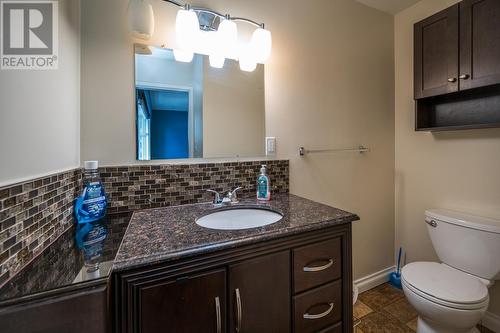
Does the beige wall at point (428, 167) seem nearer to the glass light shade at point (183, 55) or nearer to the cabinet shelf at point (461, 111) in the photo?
the cabinet shelf at point (461, 111)

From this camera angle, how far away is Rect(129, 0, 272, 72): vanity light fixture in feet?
3.81

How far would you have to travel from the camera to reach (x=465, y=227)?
1.39 m

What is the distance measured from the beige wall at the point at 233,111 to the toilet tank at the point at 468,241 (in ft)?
4.17

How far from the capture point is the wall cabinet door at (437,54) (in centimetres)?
146

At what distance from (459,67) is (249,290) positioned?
1.79 meters

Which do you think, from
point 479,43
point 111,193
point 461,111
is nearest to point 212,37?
point 111,193

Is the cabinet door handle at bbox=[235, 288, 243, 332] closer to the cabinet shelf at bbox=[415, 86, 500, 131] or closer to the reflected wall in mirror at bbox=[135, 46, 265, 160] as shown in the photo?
the reflected wall in mirror at bbox=[135, 46, 265, 160]

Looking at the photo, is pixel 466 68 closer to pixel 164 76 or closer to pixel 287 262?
pixel 287 262

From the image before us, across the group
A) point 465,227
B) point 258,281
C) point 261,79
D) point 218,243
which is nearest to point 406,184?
point 465,227

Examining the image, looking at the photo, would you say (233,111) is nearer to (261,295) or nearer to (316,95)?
(316,95)

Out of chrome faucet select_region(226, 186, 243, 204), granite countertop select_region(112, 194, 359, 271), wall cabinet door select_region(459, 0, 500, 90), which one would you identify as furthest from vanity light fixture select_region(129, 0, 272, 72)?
wall cabinet door select_region(459, 0, 500, 90)

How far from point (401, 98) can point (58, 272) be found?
2.37 metres

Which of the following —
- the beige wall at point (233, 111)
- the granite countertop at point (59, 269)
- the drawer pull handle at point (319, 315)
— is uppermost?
the beige wall at point (233, 111)

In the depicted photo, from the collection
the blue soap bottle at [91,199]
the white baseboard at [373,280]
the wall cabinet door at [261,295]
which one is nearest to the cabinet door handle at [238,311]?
the wall cabinet door at [261,295]
